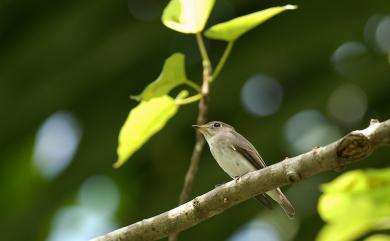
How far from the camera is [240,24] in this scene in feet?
8.27

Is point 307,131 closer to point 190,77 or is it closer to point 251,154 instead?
point 251,154

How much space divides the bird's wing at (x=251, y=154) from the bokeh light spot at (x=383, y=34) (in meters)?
1.16

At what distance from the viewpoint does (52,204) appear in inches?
190

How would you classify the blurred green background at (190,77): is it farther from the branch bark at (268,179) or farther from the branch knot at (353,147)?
the branch knot at (353,147)

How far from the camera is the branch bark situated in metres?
1.96

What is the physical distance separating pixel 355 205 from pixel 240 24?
1.58m

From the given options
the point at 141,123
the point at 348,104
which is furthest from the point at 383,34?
the point at 141,123

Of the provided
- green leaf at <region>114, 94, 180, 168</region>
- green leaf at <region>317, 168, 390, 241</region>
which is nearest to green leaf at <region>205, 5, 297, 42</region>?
green leaf at <region>114, 94, 180, 168</region>

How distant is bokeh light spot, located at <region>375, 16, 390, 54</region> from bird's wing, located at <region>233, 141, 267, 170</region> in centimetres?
116

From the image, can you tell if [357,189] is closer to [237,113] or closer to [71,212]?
[237,113]

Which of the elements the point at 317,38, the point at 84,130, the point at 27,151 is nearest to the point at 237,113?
the point at 317,38

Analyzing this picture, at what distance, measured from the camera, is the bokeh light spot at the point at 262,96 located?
4.81 meters

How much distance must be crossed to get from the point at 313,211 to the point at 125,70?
1726 millimetres

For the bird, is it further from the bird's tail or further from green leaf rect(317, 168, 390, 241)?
green leaf rect(317, 168, 390, 241)
